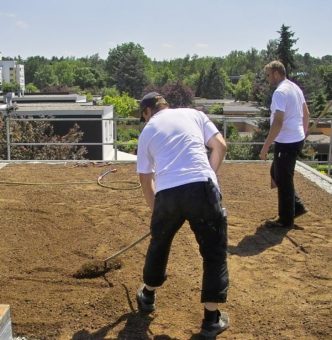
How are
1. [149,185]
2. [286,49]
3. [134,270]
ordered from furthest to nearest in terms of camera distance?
A: 1. [286,49]
2. [134,270]
3. [149,185]

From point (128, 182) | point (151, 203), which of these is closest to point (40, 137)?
point (128, 182)

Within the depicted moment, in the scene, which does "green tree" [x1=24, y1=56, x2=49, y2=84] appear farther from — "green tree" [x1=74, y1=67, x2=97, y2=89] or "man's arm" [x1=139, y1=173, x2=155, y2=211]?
"man's arm" [x1=139, y1=173, x2=155, y2=211]

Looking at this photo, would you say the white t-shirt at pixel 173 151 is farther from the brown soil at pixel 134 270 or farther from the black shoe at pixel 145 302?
the brown soil at pixel 134 270

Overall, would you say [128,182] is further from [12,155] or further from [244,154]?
[244,154]

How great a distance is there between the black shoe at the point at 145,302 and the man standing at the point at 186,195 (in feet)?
0.81

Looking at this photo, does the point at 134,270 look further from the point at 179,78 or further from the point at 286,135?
the point at 179,78

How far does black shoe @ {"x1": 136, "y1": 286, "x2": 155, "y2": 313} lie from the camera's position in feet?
10.9

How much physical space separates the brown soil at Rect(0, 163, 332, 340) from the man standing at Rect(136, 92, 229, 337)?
374mm

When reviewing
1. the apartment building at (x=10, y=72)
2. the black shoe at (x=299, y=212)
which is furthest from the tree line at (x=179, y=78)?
the black shoe at (x=299, y=212)

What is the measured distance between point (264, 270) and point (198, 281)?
65 cm

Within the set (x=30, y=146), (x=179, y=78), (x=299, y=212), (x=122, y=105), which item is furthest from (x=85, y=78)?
(x=299, y=212)

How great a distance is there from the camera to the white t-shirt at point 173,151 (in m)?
2.99

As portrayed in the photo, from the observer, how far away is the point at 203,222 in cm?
297

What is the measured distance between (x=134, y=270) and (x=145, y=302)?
2.51 feet
